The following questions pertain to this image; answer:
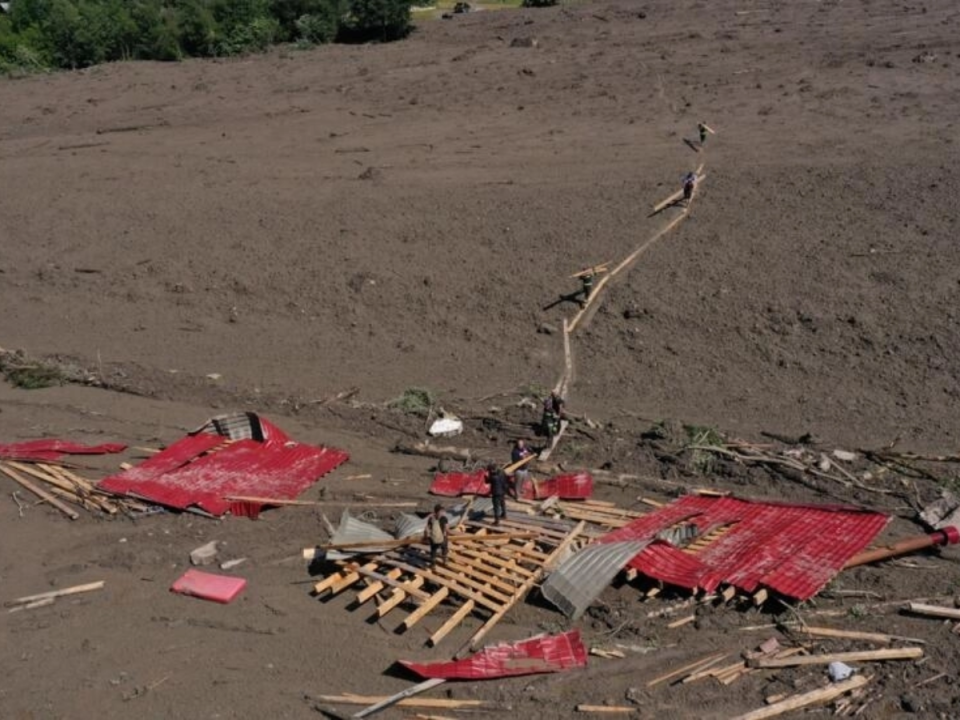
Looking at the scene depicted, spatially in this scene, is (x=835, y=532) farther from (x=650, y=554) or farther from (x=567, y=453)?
(x=567, y=453)

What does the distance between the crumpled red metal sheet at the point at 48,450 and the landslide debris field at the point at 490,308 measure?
0.60 metres

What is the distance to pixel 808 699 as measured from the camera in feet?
33.3

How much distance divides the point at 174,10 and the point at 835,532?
134ft

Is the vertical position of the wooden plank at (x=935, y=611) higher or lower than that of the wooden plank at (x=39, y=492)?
higher

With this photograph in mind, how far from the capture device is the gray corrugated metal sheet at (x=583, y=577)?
38.7 ft

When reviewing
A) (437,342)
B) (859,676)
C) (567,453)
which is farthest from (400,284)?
(859,676)

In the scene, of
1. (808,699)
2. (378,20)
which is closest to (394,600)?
(808,699)

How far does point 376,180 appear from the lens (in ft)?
84.7

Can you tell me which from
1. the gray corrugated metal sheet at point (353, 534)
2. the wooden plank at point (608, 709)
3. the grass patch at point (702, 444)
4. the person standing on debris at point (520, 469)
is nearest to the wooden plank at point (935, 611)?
the wooden plank at point (608, 709)

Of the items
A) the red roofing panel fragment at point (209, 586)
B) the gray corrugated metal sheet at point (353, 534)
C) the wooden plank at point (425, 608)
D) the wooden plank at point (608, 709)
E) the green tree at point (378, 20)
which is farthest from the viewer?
the green tree at point (378, 20)

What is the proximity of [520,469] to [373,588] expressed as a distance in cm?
372

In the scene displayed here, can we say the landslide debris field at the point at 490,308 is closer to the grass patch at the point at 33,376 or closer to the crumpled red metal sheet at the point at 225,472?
the grass patch at the point at 33,376

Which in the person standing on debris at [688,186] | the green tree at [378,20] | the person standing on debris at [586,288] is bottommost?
the person standing on debris at [586,288]

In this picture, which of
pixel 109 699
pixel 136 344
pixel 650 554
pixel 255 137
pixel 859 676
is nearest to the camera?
pixel 859 676
